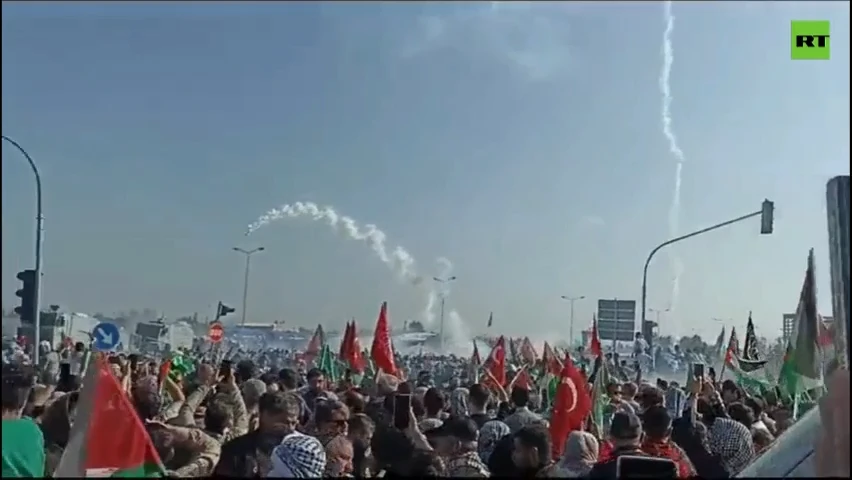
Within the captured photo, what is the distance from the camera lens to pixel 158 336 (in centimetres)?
3488

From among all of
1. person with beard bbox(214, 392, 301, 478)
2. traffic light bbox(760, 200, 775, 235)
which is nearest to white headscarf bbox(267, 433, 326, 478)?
person with beard bbox(214, 392, 301, 478)

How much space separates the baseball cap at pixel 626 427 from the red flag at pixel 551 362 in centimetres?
703

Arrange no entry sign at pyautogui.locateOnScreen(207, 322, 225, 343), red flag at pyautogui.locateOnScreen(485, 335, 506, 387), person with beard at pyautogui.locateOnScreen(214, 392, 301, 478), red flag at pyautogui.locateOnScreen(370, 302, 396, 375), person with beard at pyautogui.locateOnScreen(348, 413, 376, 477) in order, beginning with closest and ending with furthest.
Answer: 1. person with beard at pyautogui.locateOnScreen(214, 392, 301, 478)
2. person with beard at pyautogui.locateOnScreen(348, 413, 376, 477)
3. red flag at pyautogui.locateOnScreen(370, 302, 396, 375)
4. red flag at pyautogui.locateOnScreen(485, 335, 506, 387)
5. no entry sign at pyautogui.locateOnScreen(207, 322, 225, 343)

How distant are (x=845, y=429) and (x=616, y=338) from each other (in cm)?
2608

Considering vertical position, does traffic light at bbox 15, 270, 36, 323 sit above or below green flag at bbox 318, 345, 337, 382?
above

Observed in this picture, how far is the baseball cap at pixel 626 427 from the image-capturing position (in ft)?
16.9

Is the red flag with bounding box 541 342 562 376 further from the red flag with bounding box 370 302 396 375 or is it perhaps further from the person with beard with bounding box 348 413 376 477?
the person with beard with bounding box 348 413 376 477

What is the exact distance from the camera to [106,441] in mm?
3436

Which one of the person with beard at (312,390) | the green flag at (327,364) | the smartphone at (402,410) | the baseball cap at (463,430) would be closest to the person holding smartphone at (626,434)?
the baseball cap at (463,430)

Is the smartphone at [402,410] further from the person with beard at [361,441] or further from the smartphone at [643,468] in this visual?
the smartphone at [643,468]

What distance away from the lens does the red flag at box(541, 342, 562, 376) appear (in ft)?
42.1

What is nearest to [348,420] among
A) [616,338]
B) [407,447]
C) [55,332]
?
[407,447]

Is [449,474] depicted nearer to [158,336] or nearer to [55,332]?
[55,332]

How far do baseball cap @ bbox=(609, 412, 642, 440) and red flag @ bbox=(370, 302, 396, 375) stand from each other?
24.6 ft
